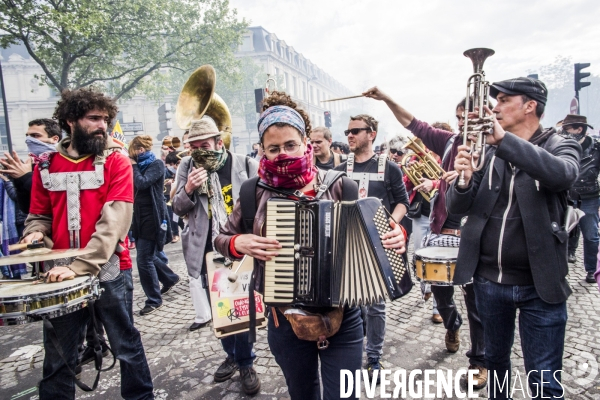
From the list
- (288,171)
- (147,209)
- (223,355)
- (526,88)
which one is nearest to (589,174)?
(526,88)

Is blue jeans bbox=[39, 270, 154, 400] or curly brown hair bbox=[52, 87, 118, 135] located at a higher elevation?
curly brown hair bbox=[52, 87, 118, 135]

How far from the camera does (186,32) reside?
2394 cm

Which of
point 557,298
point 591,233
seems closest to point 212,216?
point 557,298

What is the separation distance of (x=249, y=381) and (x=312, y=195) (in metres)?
2.14

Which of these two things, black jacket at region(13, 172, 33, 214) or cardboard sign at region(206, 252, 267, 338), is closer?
cardboard sign at region(206, 252, 267, 338)

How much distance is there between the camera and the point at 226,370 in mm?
3645

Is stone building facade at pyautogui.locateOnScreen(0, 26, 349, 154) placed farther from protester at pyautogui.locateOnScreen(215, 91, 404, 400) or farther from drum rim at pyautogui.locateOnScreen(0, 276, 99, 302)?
drum rim at pyautogui.locateOnScreen(0, 276, 99, 302)

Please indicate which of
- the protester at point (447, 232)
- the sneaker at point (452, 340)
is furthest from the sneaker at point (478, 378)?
the sneaker at point (452, 340)

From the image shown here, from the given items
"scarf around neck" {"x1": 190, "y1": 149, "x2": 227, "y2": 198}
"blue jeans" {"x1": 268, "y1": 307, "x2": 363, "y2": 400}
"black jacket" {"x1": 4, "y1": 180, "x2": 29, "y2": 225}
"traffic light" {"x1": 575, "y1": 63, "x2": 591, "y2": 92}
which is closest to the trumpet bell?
"blue jeans" {"x1": 268, "y1": 307, "x2": 363, "y2": 400}

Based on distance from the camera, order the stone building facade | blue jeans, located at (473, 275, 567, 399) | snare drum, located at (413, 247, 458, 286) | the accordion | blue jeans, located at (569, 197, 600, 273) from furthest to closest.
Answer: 1. the stone building facade
2. blue jeans, located at (569, 197, 600, 273)
3. snare drum, located at (413, 247, 458, 286)
4. blue jeans, located at (473, 275, 567, 399)
5. the accordion

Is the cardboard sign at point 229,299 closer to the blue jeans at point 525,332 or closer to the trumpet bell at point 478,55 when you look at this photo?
the blue jeans at point 525,332

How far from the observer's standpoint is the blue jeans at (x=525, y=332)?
2232 millimetres

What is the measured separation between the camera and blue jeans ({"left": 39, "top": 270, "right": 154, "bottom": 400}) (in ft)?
8.69

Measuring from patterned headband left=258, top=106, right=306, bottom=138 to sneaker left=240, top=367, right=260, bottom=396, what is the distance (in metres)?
2.41
